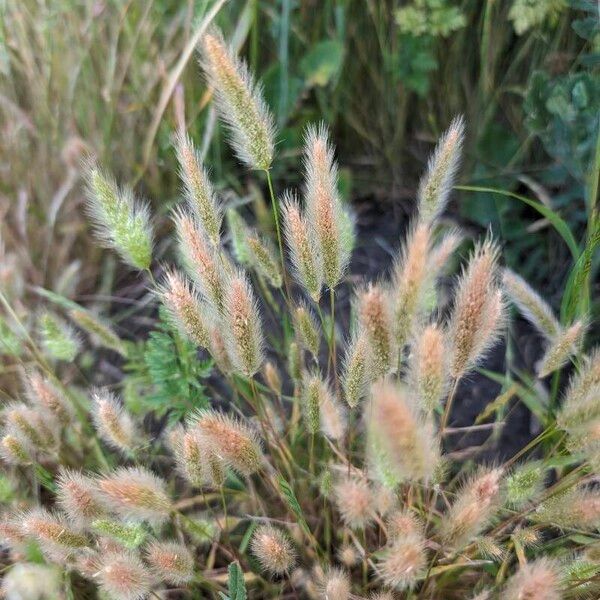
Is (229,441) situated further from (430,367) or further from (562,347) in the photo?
(562,347)

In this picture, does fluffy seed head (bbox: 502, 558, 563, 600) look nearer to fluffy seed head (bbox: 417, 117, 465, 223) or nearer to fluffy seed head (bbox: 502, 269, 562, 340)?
fluffy seed head (bbox: 502, 269, 562, 340)

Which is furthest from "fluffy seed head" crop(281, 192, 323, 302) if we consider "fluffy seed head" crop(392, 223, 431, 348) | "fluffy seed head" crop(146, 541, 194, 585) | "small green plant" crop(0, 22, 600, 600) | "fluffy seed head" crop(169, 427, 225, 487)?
"fluffy seed head" crop(146, 541, 194, 585)

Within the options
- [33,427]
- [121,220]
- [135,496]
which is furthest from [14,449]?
[121,220]

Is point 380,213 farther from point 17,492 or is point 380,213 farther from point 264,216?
point 17,492

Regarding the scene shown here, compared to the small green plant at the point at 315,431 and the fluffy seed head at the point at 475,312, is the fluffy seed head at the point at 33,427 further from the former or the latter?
the fluffy seed head at the point at 475,312

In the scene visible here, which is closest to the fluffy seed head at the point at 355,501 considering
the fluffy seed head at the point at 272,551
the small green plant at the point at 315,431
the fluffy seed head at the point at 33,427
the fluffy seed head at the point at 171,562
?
the small green plant at the point at 315,431

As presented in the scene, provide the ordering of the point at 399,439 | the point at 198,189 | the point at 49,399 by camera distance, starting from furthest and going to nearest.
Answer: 1. the point at 49,399
2. the point at 198,189
3. the point at 399,439
